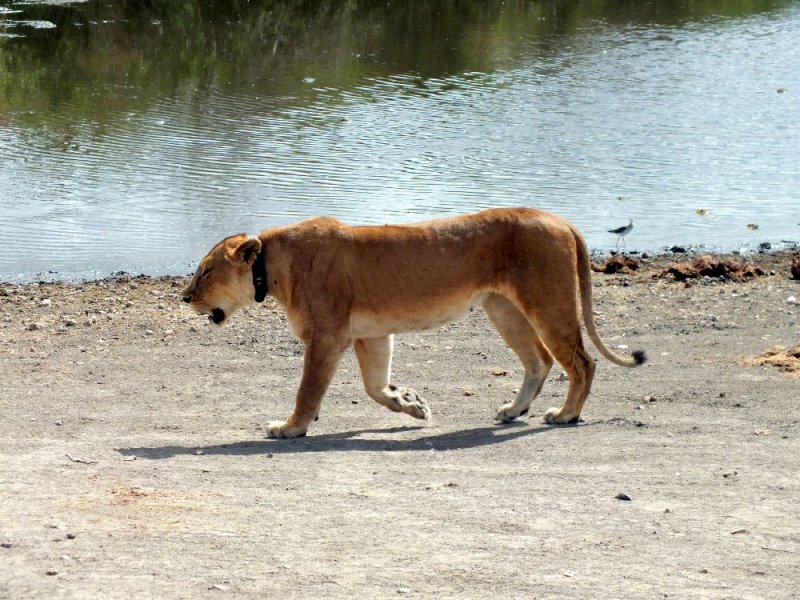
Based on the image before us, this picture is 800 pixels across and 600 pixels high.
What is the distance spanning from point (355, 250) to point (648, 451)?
212 centimetres

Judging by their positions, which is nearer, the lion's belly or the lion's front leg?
the lion's front leg

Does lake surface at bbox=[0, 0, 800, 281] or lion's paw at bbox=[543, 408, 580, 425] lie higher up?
lion's paw at bbox=[543, 408, 580, 425]

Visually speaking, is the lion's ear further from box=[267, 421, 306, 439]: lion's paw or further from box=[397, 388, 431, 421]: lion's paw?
box=[397, 388, 431, 421]: lion's paw

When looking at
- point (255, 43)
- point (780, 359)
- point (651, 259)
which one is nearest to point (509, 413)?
point (780, 359)

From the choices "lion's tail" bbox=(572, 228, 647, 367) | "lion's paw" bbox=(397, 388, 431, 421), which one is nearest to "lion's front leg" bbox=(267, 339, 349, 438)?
"lion's paw" bbox=(397, 388, 431, 421)

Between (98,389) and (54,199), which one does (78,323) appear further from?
(54,199)

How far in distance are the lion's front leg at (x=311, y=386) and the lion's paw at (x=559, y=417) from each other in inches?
51.4

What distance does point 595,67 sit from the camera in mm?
25203

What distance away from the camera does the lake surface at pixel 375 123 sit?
50.9 ft

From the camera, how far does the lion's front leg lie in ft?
26.0

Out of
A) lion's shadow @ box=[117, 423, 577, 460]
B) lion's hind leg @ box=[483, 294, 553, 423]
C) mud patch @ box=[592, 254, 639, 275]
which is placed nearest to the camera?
lion's shadow @ box=[117, 423, 577, 460]

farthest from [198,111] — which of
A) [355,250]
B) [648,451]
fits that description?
[648,451]

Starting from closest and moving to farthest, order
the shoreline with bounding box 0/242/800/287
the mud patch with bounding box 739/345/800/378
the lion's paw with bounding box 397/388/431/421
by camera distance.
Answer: the lion's paw with bounding box 397/388/431/421 → the mud patch with bounding box 739/345/800/378 → the shoreline with bounding box 0/242/800/287

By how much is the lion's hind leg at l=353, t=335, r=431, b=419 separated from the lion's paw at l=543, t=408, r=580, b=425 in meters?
0.74
